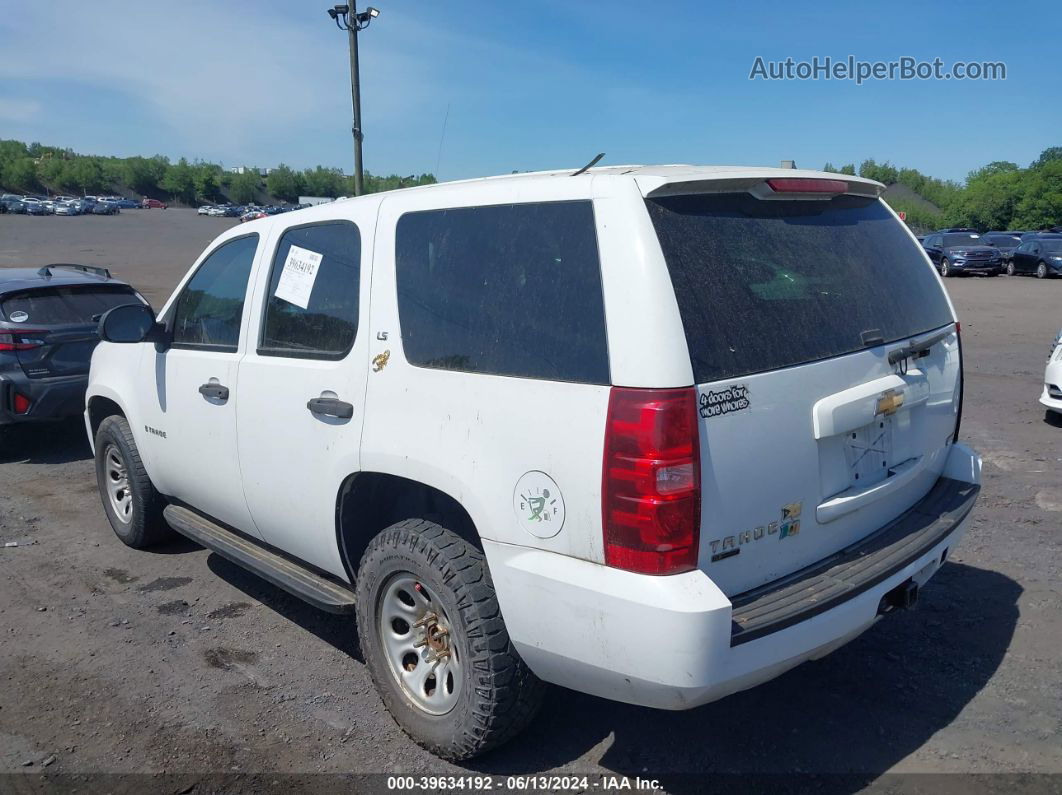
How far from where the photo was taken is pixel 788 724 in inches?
135

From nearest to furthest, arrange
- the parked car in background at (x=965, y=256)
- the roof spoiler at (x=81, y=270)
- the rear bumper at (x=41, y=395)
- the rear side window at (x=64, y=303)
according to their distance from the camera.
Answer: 1. the rear bumper at (x=41, y=395)
2. the rear side window at (x=64, y=303)
3. the roof spoiler at (x=81, y=270)
4. the parked car in background at (x=965, y=256)

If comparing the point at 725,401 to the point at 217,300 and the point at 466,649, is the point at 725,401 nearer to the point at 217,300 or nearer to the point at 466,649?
the point at 466,649

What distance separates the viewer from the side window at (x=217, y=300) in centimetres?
432

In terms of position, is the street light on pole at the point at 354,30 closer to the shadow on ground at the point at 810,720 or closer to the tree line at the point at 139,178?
the shadow on ground at the point at 810,720

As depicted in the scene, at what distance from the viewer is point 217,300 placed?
4.49 metres

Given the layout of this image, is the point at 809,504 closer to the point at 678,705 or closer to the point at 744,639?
the point at 744,639

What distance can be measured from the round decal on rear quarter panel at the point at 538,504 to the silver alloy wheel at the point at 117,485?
3666mm

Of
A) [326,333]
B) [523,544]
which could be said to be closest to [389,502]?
[326,333]

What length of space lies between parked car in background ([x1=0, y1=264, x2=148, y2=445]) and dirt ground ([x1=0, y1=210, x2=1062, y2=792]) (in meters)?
1.88

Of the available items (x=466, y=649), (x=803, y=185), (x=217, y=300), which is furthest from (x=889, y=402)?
(x=217, y=300)

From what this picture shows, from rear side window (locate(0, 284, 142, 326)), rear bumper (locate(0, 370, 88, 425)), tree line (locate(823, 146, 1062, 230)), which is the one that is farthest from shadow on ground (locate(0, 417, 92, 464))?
tree line (locate(823, 146, 1062, 230))

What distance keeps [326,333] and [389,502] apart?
762 millimetres

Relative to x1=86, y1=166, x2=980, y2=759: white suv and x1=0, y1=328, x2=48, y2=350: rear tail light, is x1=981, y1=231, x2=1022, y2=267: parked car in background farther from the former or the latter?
x1=0, y1=328, x2=48, y2=350: rear tail light

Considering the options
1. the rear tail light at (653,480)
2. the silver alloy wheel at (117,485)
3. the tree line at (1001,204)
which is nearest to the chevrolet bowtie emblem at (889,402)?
the rear tail light at (653,480)
